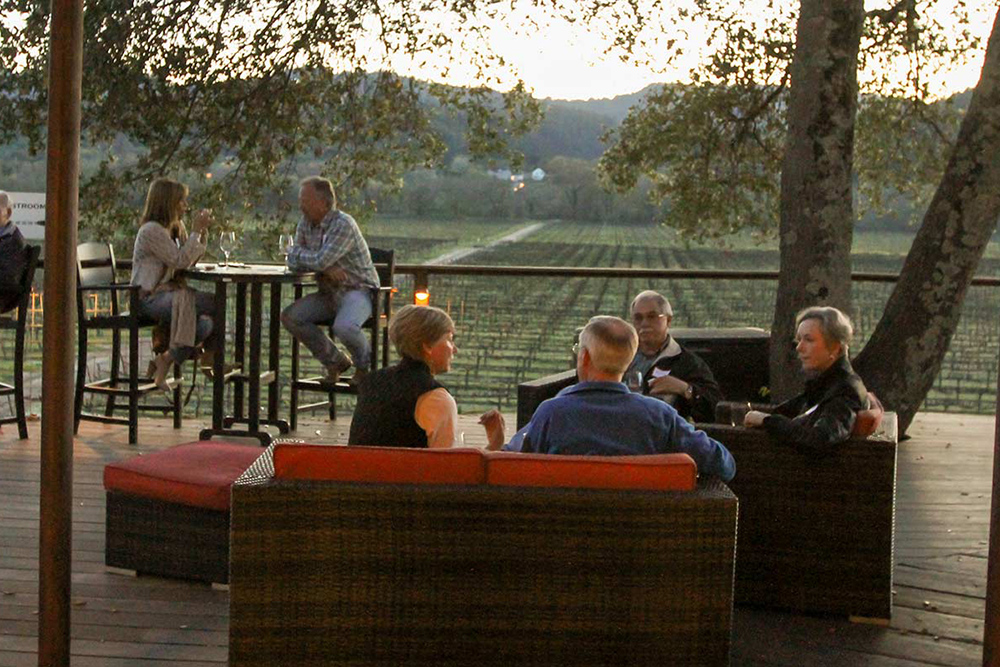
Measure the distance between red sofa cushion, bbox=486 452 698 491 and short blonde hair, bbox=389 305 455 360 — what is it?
74 cm

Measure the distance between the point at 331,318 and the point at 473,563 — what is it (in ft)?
12.7

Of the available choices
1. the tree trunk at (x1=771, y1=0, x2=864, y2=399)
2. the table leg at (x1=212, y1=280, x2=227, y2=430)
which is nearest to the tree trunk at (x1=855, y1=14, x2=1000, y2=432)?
the tree trunk at (x1=771, y1=0, x2=864, y2=399)

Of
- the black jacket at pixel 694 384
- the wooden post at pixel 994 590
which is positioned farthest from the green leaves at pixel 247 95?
the wooden post at pixel 994 590

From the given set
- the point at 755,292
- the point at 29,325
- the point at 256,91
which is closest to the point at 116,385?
the point at 29,325

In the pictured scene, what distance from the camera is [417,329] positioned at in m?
3.48

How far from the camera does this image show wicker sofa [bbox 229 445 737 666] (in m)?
2.74

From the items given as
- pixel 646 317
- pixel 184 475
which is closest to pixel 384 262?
pixel 646 317

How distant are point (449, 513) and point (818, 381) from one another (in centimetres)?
142

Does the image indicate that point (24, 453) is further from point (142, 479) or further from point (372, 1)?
point (372, 1)

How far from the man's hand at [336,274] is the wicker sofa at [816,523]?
9.96 feet

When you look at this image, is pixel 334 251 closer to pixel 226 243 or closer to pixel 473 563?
pixel 226 243

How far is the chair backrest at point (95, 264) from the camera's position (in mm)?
6526

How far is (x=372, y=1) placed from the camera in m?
8.06

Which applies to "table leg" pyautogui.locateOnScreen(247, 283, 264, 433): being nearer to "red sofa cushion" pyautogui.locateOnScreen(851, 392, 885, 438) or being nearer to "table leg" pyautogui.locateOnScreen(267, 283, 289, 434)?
"table leg" pyautogui.locateOnScreen(267, 283, 289, 434)
